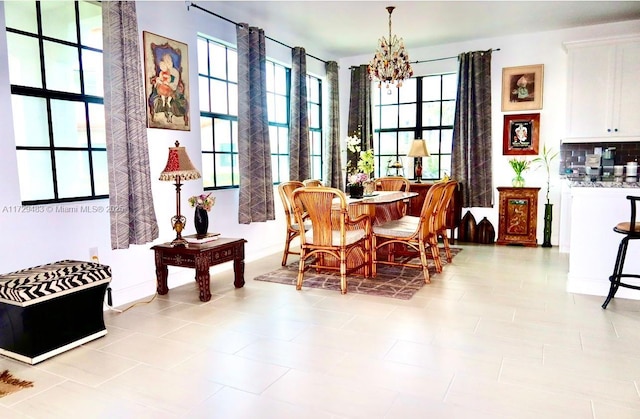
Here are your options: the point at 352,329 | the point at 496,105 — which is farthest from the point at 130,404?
the point at 496,105

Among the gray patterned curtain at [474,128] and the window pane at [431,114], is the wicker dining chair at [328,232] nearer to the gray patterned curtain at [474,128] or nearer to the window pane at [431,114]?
the gray patterned curtain at [474,128]

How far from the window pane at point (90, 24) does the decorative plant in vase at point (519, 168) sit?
5.08m

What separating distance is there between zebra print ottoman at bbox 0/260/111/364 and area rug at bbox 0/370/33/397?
160mm

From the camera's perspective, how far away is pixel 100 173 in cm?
363

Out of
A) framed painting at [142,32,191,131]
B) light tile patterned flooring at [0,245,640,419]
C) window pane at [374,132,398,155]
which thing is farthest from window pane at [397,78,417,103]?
light tile patterned flooring at [0,245,640,419]

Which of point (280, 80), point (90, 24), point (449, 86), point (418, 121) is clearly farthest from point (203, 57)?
point (449, 86)

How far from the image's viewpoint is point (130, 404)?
2148 mm

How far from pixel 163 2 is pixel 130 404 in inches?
134

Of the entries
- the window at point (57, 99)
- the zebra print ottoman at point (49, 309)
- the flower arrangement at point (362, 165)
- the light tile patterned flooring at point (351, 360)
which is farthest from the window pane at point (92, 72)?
the flower arrangement at point (362, 165)

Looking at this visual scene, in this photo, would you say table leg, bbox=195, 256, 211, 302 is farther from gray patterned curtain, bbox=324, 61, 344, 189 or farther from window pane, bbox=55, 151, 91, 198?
gray patterned curtain, bbox=324, 61, 344, 189

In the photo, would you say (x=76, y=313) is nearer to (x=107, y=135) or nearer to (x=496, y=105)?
(x=107, y=135)

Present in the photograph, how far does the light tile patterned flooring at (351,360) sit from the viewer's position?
2119 millimetres

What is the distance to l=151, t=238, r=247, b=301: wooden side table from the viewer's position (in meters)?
3.63

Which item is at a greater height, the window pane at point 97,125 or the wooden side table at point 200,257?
the window pane at point 97,125
